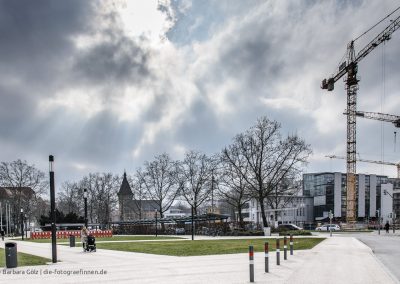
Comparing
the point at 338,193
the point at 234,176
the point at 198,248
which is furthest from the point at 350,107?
the point at 198,248

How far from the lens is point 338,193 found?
125312 mm

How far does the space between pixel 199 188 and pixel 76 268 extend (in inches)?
2176

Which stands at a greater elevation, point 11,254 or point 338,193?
point 338,193

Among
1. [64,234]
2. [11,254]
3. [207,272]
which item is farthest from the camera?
[64,234]

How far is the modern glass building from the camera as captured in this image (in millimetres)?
125438

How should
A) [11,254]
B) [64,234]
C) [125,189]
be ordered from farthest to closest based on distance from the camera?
[125,189] → [64,234] → [11,254]

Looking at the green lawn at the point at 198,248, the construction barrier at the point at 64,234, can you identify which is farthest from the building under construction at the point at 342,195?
the green lawn at the point at 198,248

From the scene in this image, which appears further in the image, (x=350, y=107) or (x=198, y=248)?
(x=350, y=107)

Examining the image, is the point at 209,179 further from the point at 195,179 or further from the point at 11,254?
the point at 11,254

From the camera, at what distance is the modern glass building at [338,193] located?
12544 centimetres

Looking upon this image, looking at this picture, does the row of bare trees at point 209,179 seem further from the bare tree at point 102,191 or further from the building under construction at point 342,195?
the building under construction at point 342,195

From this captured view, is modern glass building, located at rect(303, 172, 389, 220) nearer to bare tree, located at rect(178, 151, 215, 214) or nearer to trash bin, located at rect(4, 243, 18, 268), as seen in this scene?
bare tree, located at rect(178, 151, 215, 214)

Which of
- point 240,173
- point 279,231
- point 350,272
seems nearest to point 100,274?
point 350,272

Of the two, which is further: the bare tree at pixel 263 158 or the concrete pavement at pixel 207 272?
the bare tree at pixel 263 158
